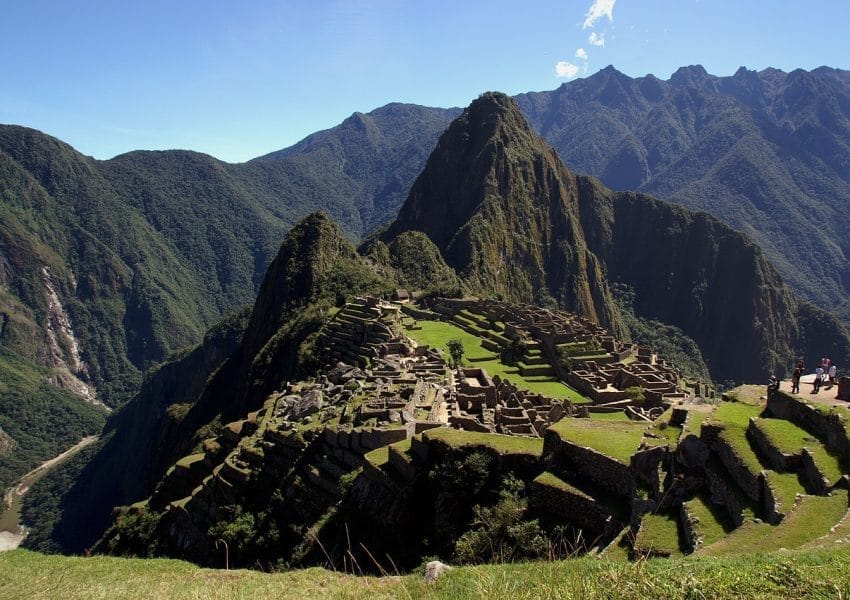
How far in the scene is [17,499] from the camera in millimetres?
120312

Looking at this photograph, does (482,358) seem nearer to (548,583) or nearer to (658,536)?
(658,536)

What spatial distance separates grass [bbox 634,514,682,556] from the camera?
12.5 m

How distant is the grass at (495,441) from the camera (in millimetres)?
18984

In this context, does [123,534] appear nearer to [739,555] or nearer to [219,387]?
[739,555]

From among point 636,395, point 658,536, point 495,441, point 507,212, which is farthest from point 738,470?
point 507,212

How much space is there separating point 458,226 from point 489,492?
158275 mm

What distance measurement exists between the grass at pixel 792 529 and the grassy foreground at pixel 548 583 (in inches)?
51.0

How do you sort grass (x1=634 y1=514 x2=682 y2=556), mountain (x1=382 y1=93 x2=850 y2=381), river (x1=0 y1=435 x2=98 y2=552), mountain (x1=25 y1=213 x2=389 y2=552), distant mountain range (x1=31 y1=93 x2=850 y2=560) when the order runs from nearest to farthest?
1. grass (x1=634 y1=514 x2=682 y2=556)
2. distant mountain range (x1=31 y1=93 x2=850 y2=560)
3. mountain (x1=25 y1=213 x2=389 y2=552)
4. river (x1=0 y1=435 x2=98 y2=552)
5. mountain (x1=382 y1=93 x2=850 y2=381)

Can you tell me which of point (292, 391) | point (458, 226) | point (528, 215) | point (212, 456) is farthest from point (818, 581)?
point (528, 215)

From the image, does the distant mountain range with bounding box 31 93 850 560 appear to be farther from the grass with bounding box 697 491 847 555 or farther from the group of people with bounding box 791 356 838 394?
the group of people with bounding box 791 356 838 394

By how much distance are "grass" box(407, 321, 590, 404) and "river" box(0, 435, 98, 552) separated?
67178mm

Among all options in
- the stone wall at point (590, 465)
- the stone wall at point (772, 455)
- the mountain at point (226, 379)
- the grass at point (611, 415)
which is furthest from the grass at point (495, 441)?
the mountain at point (226, 379)

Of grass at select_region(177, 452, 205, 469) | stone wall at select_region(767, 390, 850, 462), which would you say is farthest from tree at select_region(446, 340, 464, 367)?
stone wall at select_region(767, 390, 850, 462)

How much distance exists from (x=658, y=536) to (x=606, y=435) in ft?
17.3
